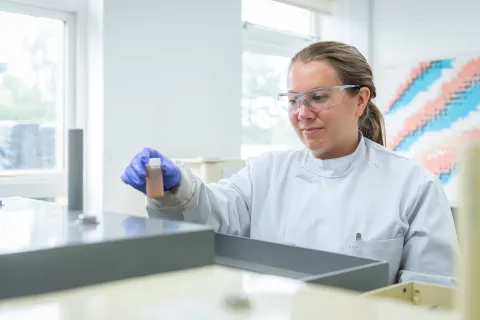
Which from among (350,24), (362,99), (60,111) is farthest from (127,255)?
(350,24)

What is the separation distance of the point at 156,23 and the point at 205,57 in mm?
313

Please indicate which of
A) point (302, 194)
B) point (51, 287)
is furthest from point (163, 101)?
point (51, 287)

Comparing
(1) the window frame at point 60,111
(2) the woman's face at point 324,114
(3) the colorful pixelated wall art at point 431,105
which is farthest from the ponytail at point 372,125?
(3) the colorful pixelated wall art at point 431,105

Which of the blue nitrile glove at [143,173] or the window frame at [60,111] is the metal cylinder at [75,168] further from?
the window frame at [60,111]

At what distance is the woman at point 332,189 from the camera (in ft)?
3.94

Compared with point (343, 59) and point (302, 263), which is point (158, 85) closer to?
point (343, 59)

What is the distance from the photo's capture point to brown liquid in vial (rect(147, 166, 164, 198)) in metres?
1.12

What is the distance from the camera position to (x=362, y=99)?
1.40 metres

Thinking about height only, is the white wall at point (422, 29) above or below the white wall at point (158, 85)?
above

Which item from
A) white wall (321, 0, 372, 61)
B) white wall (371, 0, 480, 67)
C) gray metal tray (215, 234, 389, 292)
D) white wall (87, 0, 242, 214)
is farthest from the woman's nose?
white wall (321, 0, 372, 61)

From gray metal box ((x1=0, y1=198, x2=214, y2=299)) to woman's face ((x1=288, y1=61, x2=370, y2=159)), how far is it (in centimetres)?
67

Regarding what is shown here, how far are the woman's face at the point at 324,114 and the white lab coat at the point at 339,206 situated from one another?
0.16ft

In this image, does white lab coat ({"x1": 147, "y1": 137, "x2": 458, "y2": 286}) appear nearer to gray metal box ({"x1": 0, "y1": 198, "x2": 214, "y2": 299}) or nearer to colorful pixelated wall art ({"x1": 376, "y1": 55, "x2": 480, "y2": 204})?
gray metal box ({"x1": 0, "y1": 198, "x2": 214, "y2": 299})

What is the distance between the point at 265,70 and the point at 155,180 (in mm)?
2216
